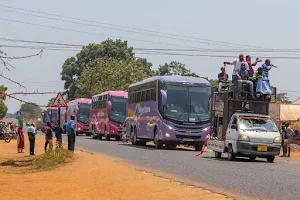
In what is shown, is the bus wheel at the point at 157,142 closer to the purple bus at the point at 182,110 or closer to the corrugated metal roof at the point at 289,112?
the purple bus at the point at 182,110

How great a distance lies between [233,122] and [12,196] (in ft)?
42.0

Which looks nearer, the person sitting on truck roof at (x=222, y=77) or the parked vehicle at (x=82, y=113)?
the person sitting on truck roof at (x=222, y=77)

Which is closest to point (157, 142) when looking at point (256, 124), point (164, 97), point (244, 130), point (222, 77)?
point (164, 97)

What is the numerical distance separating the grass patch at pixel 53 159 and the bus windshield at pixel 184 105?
927 cm

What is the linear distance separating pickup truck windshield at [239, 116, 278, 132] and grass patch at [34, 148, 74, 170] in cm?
659

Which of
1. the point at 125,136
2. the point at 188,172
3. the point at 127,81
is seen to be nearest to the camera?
the point at 188,172

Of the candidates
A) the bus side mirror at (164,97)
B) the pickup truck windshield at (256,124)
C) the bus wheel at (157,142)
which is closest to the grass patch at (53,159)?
the pickup truck windshield at (256,124)

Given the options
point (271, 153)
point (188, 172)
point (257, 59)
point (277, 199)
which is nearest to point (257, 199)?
point (277, 199)

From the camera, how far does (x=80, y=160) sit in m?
22.4

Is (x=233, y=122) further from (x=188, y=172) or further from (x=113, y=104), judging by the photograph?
(x=113, y=104)

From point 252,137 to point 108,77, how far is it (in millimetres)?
50871

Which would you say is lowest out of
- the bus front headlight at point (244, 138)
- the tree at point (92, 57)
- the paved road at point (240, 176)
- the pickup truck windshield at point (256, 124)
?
the paved road at point (240, 176)

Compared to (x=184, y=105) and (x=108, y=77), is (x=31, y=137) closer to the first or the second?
(x=184, y=105)

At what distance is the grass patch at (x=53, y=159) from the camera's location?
20688mm
